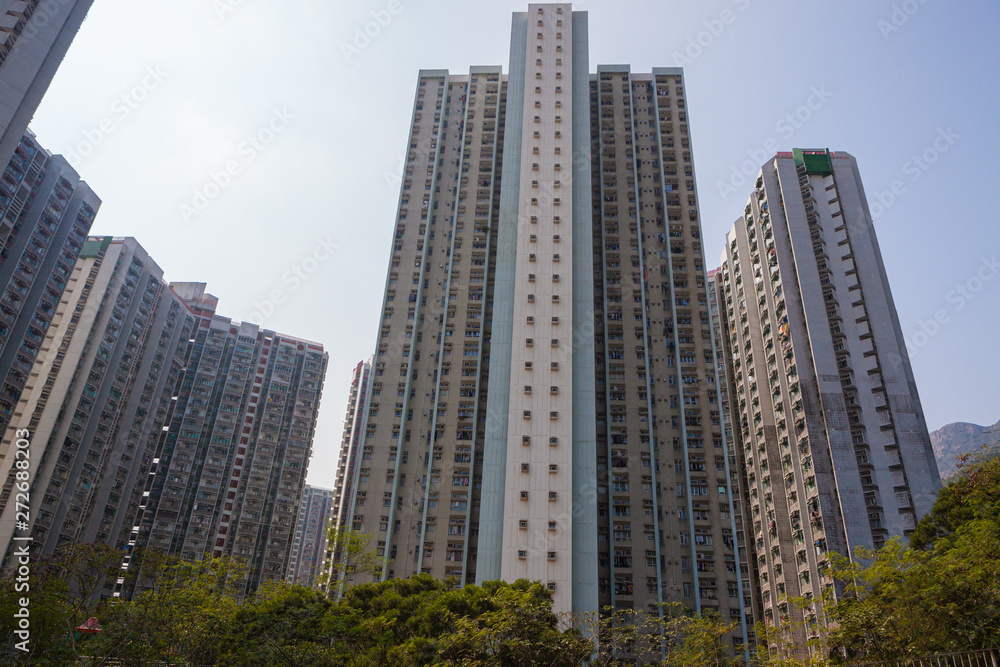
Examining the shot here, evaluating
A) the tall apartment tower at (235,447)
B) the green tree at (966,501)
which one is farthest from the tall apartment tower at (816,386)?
the tall apartment tower at (235,447)

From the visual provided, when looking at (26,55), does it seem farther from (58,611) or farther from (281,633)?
(281,633)

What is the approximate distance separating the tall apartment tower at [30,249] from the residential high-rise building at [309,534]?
254 ft

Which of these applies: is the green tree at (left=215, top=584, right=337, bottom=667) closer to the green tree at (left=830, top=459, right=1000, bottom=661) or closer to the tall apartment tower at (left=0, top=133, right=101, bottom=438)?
the green tree at (left=830, top=459, right=1000, bottom=661)

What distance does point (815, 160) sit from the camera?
68.8 metres

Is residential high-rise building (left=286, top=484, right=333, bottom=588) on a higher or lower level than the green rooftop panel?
lower

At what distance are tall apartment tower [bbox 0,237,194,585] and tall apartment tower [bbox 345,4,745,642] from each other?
3142 cm

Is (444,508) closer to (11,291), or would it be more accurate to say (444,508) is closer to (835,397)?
(835,397)

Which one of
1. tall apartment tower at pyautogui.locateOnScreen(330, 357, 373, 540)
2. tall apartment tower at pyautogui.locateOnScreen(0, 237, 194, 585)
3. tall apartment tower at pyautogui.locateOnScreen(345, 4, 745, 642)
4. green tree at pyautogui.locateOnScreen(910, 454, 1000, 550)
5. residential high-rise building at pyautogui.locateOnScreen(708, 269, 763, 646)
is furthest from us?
tall apartment tower at pyautogui.locateOnScreen(330, 357, 373, 540)

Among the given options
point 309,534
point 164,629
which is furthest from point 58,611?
point 309,534

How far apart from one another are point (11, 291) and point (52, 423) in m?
15.0

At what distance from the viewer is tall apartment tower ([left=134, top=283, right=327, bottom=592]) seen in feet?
252

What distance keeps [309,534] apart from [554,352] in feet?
360

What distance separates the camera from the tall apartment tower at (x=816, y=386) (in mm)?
53406

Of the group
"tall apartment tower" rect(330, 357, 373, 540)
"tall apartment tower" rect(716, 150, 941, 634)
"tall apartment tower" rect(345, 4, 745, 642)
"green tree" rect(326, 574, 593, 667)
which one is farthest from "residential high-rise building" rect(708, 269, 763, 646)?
"tall apartment tower" rect(330, 357, 373, 540)
